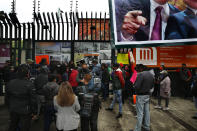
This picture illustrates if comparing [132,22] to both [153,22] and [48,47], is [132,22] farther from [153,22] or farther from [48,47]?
[48,47]

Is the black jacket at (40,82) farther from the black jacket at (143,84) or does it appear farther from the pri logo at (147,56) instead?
the pri logo at (147,56)

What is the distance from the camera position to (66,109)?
12.2 ft

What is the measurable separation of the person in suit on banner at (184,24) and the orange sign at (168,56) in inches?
254

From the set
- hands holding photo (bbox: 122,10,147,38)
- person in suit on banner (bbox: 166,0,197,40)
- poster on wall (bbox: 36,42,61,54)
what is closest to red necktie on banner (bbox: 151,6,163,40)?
person in suit on banner (bbox: 166,0,197,40)

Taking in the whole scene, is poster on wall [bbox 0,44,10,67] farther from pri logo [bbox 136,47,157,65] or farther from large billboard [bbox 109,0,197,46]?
pri logo [bbox 136,47,157,65]

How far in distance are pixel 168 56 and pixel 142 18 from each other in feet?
23.2

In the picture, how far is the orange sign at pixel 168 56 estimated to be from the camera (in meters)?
11.5

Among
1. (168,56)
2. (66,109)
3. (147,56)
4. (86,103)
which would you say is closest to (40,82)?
(86,103)

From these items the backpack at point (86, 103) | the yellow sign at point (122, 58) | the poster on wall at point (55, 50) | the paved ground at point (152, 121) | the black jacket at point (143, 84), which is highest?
the poster on wall at point (55, 50)

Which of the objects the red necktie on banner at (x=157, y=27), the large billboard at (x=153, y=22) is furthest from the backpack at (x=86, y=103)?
the red necktie on banner at (x=157, y=27)

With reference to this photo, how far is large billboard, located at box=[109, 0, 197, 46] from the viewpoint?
5.25 metres

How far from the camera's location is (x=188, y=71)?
445 inches

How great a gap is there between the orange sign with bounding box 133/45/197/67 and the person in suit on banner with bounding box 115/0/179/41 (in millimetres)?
6583

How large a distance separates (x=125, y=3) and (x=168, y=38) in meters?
1.53
